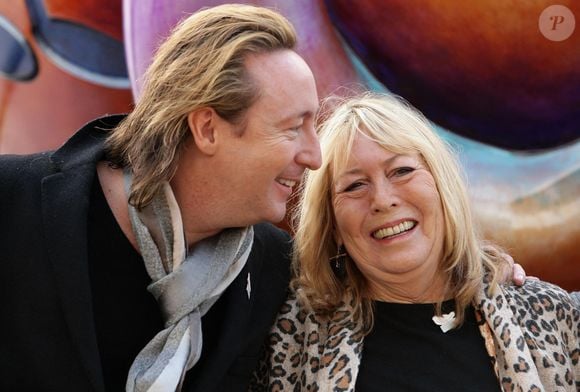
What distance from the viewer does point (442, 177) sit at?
2.48 meters

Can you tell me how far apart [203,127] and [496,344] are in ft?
3.43

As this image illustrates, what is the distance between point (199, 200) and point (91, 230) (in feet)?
0.97

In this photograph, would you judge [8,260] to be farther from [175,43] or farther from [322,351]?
[322,351]

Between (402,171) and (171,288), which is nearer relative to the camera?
(171,288)

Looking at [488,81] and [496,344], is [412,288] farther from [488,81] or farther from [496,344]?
[488,81]

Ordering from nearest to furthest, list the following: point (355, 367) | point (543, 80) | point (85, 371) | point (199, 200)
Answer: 1. point (85, 371)
2. point (199, 200)
3. point (355, 367)
4. point (543, 80)

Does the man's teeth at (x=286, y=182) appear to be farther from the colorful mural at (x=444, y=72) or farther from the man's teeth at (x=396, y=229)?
the colorful mural at (x=444, y=72)

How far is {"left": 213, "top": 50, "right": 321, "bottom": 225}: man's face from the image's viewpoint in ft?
7.22

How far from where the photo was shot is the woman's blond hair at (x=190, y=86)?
2172mm

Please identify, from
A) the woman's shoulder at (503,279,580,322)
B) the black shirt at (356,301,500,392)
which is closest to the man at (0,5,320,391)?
the black shirt at (356,301,500,392)

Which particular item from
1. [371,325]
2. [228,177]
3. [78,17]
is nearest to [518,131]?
[371,325]

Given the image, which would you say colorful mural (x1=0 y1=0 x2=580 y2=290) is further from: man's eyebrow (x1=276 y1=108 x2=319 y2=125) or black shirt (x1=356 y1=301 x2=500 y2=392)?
man's eyebrow (x1=276 y1=108 x2=319 y2=125)

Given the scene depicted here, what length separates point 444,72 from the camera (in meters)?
3.44

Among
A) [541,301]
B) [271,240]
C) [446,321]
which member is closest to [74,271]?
[271,240]
